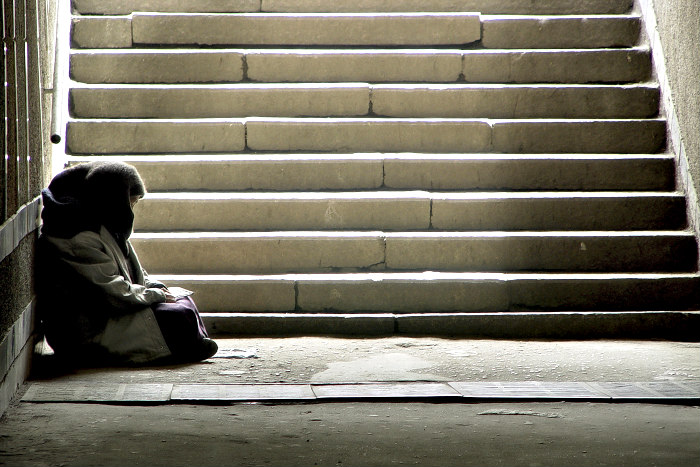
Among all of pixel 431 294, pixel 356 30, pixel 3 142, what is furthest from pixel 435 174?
pixel 3 142

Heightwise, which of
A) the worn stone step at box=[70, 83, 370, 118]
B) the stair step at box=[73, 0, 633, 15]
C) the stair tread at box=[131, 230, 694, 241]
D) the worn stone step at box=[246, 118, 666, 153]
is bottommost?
the stair tread at box=[131, 230, 694, 241]

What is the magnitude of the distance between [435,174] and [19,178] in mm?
3191

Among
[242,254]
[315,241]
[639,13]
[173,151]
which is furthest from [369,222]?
[639,13]

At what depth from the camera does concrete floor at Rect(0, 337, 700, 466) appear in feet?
11.7

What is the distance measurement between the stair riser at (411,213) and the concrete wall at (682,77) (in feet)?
0.79

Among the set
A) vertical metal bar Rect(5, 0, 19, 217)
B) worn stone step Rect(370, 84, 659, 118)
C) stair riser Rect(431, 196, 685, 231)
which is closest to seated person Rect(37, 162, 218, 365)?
vertical metal bar Rect(5, 0, 19, 217)

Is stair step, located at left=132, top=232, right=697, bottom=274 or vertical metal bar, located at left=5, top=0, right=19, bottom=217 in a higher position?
vertical metal bar, located at left=5, top=0, right=19, bottom=217

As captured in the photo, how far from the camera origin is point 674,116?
712 centimetres

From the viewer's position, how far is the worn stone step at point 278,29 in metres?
7.72

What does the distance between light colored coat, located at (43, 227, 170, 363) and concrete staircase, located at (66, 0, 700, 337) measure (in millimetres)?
864

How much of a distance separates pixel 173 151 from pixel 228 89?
2.12 feet

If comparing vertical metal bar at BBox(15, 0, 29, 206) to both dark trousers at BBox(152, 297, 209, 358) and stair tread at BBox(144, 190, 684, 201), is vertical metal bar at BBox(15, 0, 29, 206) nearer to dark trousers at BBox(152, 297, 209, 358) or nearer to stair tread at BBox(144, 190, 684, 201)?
dark trousers at BBox(152, 297, 209, 358)

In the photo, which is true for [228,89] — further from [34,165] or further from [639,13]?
[639,13]

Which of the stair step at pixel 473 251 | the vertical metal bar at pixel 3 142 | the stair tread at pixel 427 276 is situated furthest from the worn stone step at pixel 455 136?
the vertical metal bar at pixel 3 142
